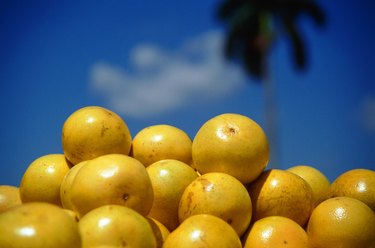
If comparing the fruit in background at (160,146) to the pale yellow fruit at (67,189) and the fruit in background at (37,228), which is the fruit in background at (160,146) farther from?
the fruit in background at (37,228)

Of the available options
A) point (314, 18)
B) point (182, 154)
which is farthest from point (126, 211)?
→ point (314, 18)

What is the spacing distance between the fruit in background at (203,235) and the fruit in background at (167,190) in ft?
1.22

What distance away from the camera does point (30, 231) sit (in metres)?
1.71

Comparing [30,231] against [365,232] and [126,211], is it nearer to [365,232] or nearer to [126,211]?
[126,211]

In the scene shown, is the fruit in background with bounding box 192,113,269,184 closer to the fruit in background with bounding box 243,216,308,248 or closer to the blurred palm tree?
the fruit in background with bounding box 243,216,308,248

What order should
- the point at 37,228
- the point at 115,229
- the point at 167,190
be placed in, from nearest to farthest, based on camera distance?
the point at 37,228
the point at 115,229
the point at 167,190

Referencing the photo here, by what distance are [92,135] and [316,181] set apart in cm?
153

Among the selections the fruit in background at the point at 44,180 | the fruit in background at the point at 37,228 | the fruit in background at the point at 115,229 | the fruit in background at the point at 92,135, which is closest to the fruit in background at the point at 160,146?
the fruit in background at the point at 92,135

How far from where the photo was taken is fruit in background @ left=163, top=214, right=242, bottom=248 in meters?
2.09

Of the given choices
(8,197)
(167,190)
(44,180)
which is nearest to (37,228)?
(167,190)

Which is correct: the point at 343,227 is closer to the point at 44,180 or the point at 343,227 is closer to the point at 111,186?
the point at 111,186

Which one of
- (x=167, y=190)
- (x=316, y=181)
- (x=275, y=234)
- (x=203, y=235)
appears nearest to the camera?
(x=203, y=235)

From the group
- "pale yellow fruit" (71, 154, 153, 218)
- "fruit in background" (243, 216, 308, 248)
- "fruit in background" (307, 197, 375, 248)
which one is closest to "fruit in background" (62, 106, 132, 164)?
"pale yellow fruit" (71, 154, 153, 218)

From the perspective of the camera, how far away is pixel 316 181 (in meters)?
3.17
